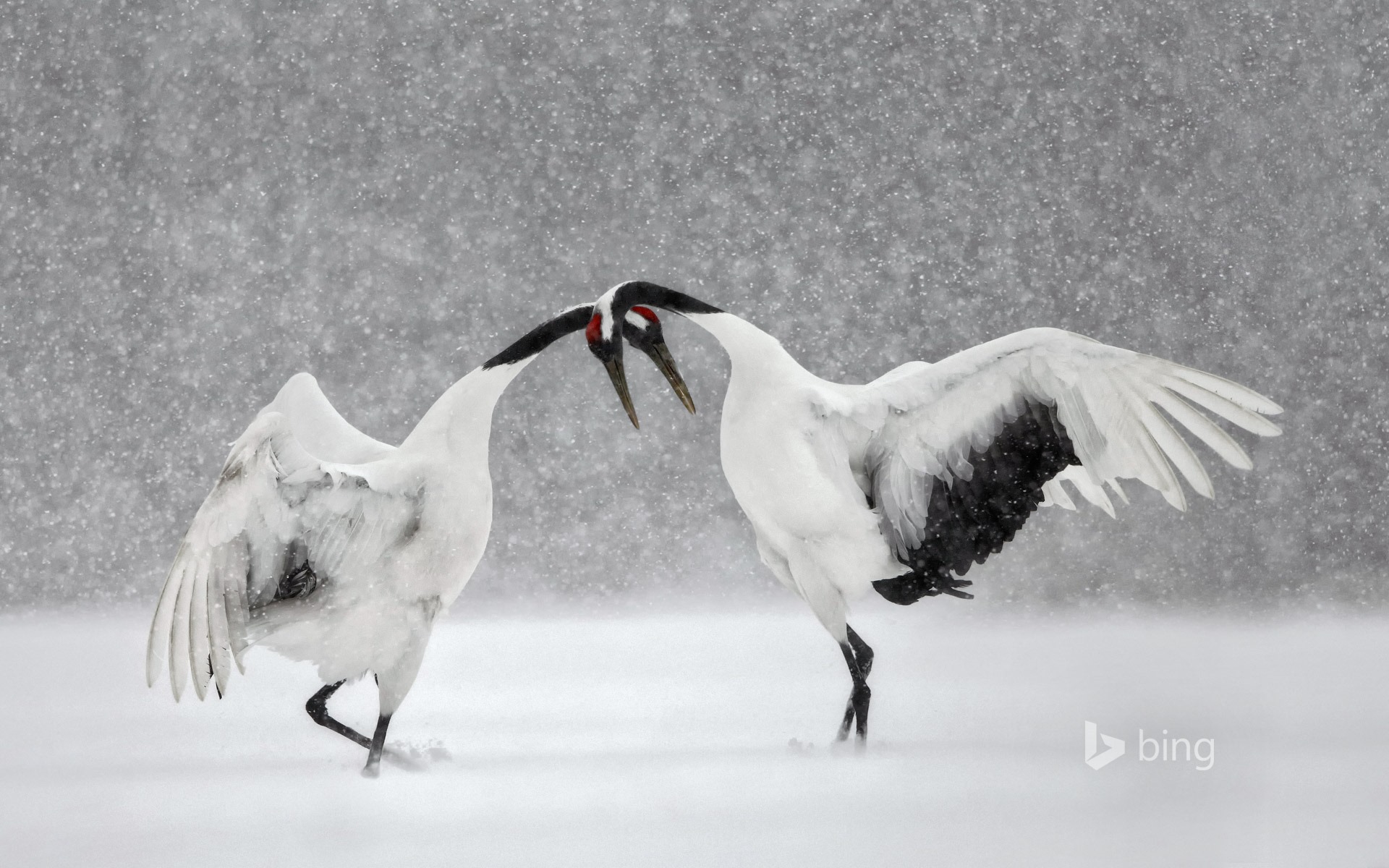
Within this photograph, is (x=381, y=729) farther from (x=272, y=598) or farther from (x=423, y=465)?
(x=423, y=465)

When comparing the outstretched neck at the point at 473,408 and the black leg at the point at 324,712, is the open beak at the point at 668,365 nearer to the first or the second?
the outstretched neck at the point at 473,408

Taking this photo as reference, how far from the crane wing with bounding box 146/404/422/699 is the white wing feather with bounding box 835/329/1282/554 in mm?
780

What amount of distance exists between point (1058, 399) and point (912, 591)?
1.33 feet

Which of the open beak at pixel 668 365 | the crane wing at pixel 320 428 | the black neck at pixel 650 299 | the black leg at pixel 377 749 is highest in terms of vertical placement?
the black neck at pixel 650 299

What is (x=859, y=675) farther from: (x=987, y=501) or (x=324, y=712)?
(x=324, y=712)

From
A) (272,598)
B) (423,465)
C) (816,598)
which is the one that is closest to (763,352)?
(816,598)

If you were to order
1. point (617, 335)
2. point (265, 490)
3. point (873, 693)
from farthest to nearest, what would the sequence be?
point (873, 693)
point (617, 335)
point (265, 490)

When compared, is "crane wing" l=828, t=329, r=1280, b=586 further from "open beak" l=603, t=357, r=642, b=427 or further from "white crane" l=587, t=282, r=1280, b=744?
"open beak" l=603, t=357, r=642, b=427

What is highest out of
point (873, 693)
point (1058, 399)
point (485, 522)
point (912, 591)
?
point (1058, 399)

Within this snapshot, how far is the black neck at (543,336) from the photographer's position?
2025mm

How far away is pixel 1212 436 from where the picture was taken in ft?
6.37

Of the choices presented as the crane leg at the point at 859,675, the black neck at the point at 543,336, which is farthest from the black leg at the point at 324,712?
the crane leg at the point at 859,675

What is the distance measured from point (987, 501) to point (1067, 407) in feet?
0.64

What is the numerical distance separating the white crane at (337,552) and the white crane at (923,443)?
11.5 inches
